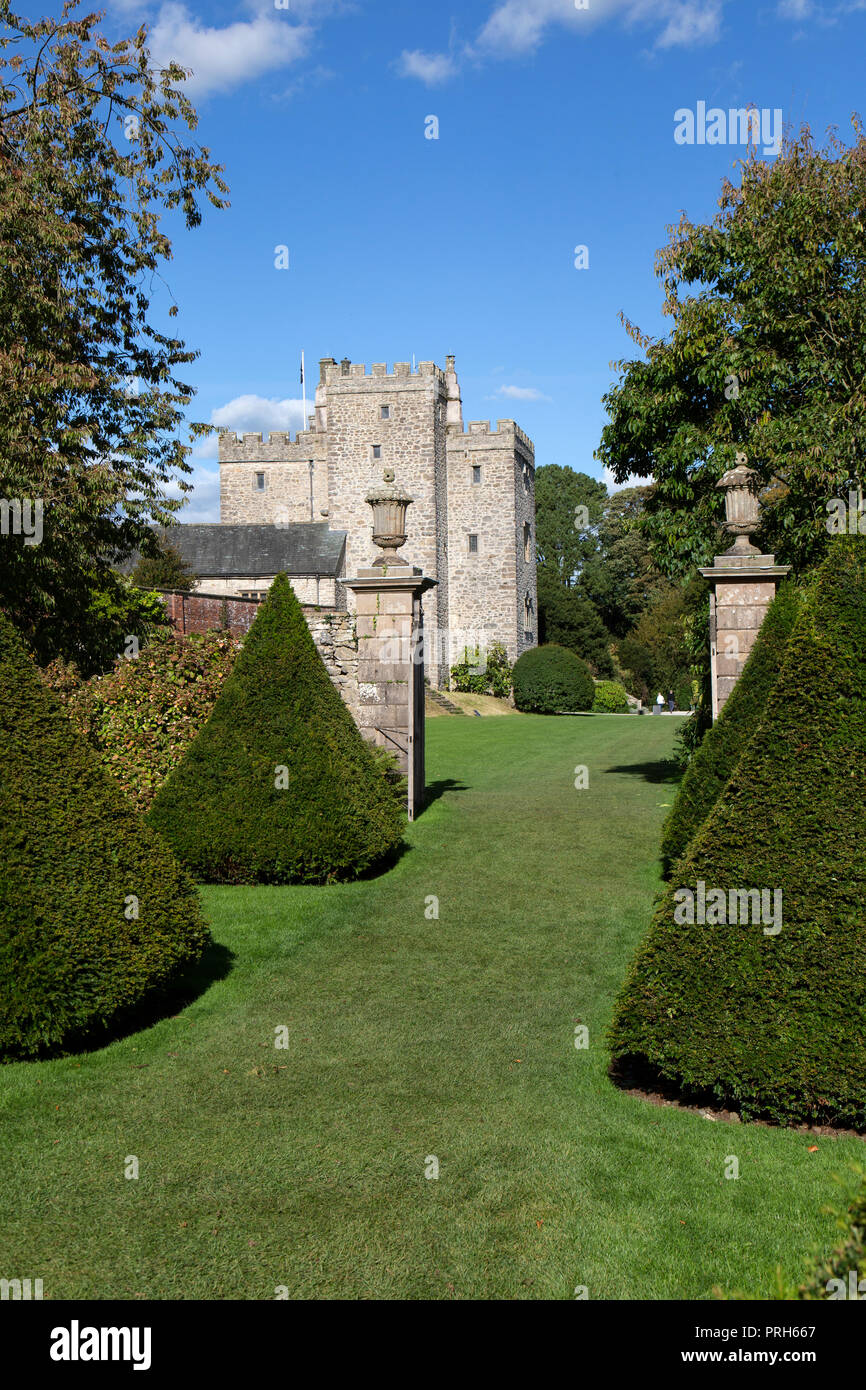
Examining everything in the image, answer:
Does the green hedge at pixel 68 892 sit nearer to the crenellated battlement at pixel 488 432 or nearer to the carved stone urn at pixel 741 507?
the carved stone urn at pixel 741 507

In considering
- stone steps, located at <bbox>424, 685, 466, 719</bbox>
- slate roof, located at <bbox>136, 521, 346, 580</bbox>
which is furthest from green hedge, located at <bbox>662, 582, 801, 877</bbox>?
slate roof, located at <bbox>136, 521, 346, 580</bbox>

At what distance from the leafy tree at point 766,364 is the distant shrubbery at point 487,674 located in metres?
28.0

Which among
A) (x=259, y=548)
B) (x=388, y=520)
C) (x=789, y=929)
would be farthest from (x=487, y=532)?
(x=789, y=929)

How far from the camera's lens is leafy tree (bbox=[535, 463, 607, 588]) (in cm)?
6106

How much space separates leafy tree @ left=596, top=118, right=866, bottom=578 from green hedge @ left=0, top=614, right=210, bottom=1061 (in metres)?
10.00

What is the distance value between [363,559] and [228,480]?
442 inches

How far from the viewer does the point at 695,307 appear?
571 inches

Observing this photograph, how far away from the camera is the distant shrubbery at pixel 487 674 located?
143ft

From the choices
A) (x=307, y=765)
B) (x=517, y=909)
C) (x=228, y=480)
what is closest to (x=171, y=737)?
(x=307, y=765)

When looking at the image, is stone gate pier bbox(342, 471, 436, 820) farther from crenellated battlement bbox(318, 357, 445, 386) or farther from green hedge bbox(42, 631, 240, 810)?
crenellated battlement bbox(318, 357, 445, 386)

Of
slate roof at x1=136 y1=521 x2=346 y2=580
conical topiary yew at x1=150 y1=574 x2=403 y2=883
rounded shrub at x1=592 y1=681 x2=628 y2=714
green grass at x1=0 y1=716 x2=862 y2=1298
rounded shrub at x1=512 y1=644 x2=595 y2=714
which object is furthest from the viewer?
slate roof at x1=136 y1=521 x2=346 y2=580

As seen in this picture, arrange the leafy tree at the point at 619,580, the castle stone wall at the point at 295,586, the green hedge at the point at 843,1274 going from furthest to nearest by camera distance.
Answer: the leafy tree at the point at 619,580 < the castle stone wall at the point at 295,586 < the green hedge at the point at 843,1274

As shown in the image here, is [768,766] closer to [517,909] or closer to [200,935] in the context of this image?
[200,935]

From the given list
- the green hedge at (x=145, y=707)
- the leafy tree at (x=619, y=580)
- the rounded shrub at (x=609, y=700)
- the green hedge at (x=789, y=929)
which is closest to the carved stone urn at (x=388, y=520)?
the green hedge at (x=145, y=707)
